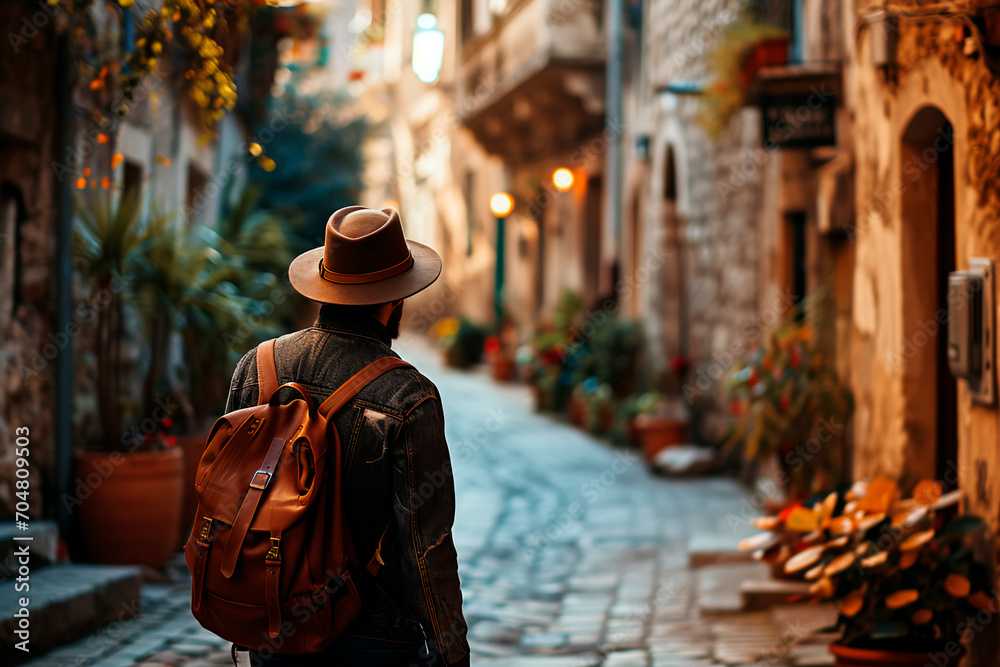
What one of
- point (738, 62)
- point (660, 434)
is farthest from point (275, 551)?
point (660, 434)

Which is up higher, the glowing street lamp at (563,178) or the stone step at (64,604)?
the glowing street lamp at (563,178)

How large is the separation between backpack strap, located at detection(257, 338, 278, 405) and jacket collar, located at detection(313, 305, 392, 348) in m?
0.12

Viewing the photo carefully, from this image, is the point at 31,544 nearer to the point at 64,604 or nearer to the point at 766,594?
the point at 64,604

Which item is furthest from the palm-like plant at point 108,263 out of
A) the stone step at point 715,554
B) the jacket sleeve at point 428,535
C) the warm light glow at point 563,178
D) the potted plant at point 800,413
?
the warm light glow at point 563,178

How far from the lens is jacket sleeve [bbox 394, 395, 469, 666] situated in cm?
221

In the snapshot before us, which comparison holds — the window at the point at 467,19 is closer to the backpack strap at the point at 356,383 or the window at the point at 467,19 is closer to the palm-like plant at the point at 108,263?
the palm-like plant at the point at 108,263

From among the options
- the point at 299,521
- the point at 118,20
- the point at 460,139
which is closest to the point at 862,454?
the point at 299,521

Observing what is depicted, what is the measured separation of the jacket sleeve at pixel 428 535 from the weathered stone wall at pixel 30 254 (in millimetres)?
3753

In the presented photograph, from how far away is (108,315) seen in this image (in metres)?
6.07

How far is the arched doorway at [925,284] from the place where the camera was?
5027 millimetres

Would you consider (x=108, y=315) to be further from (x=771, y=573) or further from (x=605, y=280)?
(x=605, y=280)

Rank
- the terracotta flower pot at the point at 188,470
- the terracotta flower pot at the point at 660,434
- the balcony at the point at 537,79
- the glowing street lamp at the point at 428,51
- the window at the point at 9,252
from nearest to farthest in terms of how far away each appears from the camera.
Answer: the window at the point at 9,252 < the terracotta flower pot at the point at 188,470 < the terracotta flower pot at the point at 660,434 < the balcony at the point at 537,79 < the glowing street lamp at the point at 428,51

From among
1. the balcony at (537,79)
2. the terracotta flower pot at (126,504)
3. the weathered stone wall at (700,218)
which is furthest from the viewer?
the balcony at (537,79)

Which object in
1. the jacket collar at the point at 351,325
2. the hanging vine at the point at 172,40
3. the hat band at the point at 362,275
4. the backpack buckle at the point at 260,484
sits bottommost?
the backpack buckle at the point at 260,484
